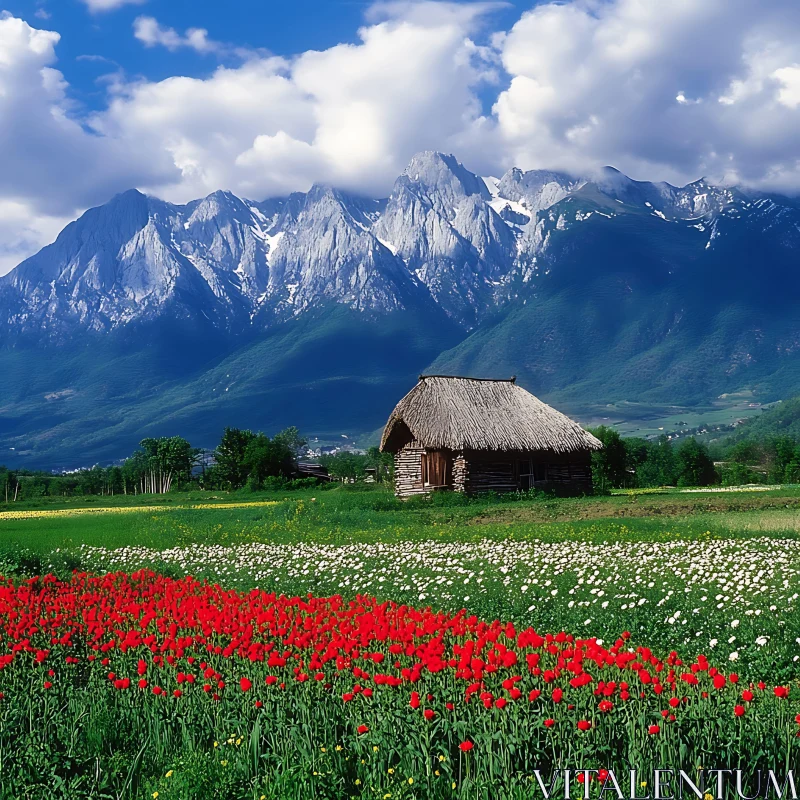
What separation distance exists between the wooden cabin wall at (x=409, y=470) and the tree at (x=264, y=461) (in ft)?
70.9

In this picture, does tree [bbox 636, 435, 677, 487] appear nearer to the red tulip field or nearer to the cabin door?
the cabin door

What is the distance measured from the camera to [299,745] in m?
5.70

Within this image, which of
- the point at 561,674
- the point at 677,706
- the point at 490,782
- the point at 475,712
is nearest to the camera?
the point at 490,782

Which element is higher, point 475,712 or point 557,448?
point 557,448

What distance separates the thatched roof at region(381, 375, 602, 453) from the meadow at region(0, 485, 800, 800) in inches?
866

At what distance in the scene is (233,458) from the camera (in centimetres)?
6781

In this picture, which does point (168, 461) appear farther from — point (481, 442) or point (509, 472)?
point (481, 442)

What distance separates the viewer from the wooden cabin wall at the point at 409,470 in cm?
4019

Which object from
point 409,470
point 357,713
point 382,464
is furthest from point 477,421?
point 382,464

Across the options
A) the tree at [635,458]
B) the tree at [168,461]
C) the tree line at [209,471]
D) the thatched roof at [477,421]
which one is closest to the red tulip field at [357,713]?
the thatched roof at [477,421]

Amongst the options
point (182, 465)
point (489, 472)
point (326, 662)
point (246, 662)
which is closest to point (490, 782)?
point (326, 662)

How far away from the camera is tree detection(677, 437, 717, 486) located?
67.6 metres

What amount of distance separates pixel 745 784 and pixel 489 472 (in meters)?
33.3

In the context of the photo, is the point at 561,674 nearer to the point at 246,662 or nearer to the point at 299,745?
the point at 299,745
